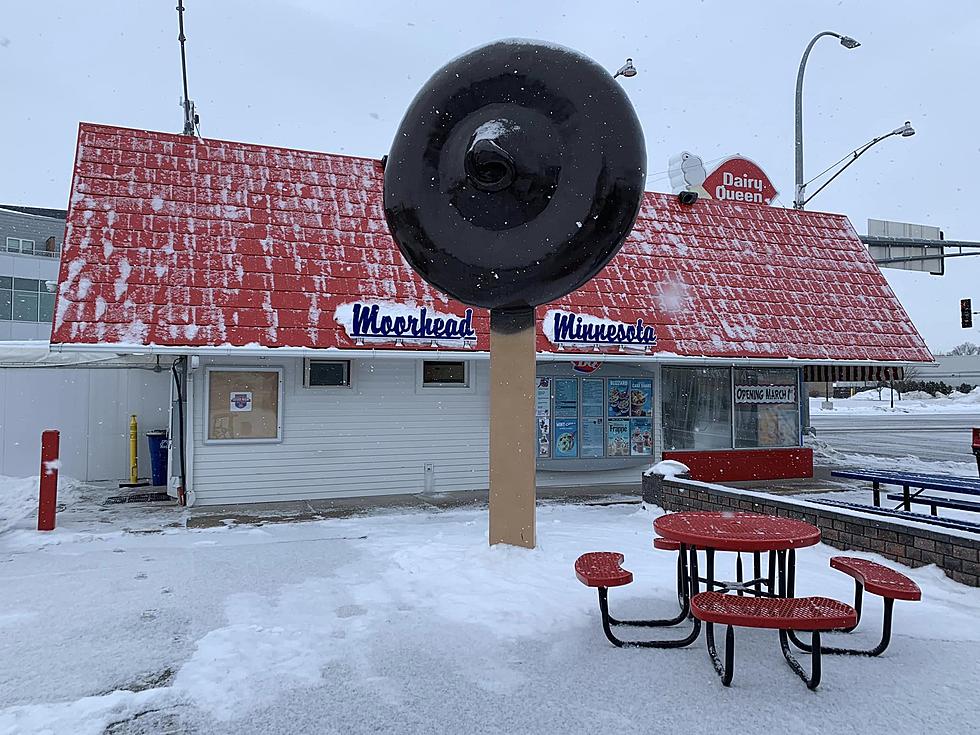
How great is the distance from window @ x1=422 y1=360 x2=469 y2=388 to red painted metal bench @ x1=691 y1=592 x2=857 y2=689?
8637mm

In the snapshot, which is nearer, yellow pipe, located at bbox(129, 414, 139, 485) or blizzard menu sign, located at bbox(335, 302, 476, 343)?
blizzard menu sign, located at bbox(335, 302, 476, 343)

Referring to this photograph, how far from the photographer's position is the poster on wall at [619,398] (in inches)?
556

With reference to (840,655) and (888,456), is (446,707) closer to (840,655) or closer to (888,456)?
(840,655)

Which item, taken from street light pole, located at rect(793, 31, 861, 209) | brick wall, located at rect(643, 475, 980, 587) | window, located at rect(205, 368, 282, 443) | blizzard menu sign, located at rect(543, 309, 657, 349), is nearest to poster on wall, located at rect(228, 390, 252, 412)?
window, located at rect(205, 368, 282, 443)

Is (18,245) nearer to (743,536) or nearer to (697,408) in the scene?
(697,408)

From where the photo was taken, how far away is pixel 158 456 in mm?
13461

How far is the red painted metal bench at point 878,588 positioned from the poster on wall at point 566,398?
337 inches

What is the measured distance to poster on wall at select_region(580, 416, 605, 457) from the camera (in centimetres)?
1394

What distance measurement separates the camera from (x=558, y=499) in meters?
12.3

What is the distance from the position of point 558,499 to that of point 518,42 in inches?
289

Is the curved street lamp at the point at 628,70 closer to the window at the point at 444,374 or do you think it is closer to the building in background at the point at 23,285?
the window at the point at 444,374

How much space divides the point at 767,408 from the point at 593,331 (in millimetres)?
→ 4734

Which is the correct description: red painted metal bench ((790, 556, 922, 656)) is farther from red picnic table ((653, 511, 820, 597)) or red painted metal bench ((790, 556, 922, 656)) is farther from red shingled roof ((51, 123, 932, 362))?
red shingled roof ((51, 123, 932, 362))

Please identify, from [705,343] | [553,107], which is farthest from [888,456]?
[553,107]
